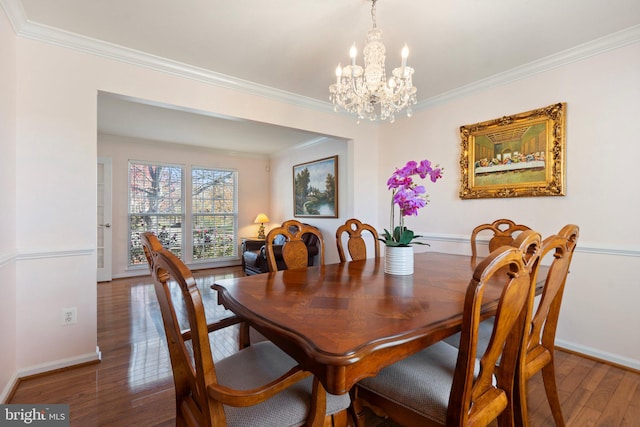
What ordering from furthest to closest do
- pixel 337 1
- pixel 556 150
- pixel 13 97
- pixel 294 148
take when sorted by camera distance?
pixel 294 148 < pixel 556 150 < pixel 13 97 < pixel 337 1

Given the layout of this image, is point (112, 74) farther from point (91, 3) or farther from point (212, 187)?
point (212, 187)

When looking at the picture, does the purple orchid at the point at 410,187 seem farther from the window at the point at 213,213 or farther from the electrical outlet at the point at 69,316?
the window at the point at 213,213

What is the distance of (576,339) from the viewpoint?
2.40 metres

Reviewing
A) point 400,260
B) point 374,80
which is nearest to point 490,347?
point 400,260

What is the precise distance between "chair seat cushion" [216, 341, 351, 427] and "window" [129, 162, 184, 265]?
4.77 m

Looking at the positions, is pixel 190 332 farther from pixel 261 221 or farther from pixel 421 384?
pixel 261 221

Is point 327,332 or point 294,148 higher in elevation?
point 294,148

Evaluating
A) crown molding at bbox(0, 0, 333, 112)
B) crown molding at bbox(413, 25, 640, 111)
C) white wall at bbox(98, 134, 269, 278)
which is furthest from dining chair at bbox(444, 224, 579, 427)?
white wall at bbox(98, 134, 269, 278)

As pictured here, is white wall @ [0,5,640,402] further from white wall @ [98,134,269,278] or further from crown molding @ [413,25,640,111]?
white wall @ [98,134,269,278]

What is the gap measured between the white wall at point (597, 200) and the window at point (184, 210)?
4.93m

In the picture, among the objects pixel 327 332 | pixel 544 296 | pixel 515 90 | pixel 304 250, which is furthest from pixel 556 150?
pixel 327 332

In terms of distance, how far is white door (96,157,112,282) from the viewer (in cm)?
477

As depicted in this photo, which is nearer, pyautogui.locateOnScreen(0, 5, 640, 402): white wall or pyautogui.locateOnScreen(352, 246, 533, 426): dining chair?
pyautogui.locateOnScreen(352, 246, 533, 426): dining chair

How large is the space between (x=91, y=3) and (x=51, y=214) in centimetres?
141
